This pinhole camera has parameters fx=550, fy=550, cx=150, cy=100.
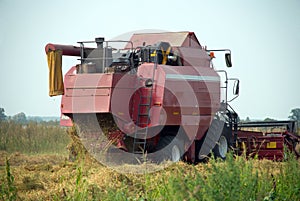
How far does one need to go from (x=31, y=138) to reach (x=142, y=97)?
8897 mm

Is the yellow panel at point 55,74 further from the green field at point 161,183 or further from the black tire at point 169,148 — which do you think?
the black tire at point 169,148

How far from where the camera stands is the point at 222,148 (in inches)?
603

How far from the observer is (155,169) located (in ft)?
36.6

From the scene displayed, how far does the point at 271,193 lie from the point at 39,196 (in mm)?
3589

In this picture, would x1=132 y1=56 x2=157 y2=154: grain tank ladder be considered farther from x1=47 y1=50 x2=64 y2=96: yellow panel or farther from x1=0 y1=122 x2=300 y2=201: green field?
x1=47 y1=50 x2=64 y2=96: yellow panel

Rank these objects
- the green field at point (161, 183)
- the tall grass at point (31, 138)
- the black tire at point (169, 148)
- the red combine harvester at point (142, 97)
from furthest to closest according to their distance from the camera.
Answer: the tall grass at point (31, 138), the black tire at point (169, 148), the red combine harvester at point (142, 97), the green field at point (161, 183)

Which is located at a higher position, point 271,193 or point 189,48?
point 189,48

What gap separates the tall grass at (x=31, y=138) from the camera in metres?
19.8

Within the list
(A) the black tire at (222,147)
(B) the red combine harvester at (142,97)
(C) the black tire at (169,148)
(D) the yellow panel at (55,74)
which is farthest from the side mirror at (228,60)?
(D) the yellow panel at (55,74)

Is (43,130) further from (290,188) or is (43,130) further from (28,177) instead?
(290,188)

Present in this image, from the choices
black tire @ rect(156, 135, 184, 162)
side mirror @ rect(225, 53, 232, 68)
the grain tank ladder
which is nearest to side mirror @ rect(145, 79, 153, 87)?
the grain tank ladder

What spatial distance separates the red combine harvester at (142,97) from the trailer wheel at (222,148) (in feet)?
0.25

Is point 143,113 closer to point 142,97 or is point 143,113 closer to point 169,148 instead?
point 142,97

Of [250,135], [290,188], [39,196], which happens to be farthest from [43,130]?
[290,188]
